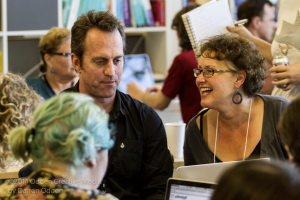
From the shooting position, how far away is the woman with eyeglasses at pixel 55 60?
250cm

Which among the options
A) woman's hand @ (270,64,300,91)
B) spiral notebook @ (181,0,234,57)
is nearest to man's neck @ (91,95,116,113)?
spiral notebook @ (181,0,234,57)

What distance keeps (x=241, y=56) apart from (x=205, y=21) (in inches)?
14.5

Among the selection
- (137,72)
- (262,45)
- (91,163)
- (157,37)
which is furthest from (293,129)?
(157,37)

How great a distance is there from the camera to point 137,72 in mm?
3273

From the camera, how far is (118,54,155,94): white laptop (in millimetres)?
3230

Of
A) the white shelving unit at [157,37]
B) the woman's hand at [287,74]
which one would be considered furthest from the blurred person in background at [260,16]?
the woman's hand at [287,74]

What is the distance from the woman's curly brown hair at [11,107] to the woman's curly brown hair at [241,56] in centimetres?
80

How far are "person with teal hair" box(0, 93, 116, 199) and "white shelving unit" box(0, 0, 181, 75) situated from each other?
2.10 meters

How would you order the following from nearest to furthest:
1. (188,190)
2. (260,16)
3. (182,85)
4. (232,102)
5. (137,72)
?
1. (188,190)
2. (232,102)
3. (182,85)
4. (260,16)
5. (137,72)

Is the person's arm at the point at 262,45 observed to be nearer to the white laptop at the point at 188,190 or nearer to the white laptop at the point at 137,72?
the white laptop at the point at 188,190

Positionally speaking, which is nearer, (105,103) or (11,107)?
(11,107)

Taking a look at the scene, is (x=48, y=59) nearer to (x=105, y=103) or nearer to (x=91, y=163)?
(x=105, y=103)

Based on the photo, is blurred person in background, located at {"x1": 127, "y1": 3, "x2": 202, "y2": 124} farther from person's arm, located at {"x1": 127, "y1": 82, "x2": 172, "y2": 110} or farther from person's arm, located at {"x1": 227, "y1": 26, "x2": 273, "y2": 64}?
person's arm, located at {"x1": 227, "y1": 26, "x2": 273, "y2": 64}

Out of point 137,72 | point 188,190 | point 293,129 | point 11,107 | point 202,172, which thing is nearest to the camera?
point 293,129
